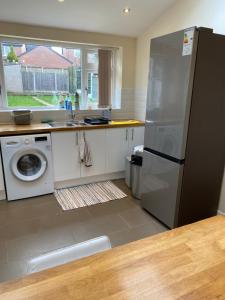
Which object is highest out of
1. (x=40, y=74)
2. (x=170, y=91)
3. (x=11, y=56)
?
(x=11, y=56)

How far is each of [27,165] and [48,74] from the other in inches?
58.2

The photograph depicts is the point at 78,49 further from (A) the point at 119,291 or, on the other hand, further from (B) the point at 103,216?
(A) the point at 119,291

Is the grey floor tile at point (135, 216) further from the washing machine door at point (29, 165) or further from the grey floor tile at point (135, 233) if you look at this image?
the washing machine door at point (29, 165)

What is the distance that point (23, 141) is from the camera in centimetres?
Answer: 268

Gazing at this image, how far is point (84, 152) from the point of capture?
314 centimetres

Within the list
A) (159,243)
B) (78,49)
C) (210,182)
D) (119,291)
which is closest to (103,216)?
(210,182)

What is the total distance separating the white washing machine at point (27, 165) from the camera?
8.68 ft

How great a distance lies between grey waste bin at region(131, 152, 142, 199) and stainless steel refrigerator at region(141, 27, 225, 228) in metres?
0.39

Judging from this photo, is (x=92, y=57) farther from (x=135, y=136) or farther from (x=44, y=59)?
(x=135, y=136)

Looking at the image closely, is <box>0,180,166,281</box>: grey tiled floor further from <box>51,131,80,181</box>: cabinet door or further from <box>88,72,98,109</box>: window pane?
<box>88,72,98,109</box>: window pane

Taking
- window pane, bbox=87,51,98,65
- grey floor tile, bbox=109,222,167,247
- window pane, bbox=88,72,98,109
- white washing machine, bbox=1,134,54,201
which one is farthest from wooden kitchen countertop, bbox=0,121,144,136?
grey floor tile, bbox=109,222,167,247

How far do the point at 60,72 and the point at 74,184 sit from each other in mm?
1776

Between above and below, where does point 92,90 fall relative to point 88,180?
above

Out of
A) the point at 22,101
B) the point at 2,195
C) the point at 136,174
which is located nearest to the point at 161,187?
the point at 136,174
